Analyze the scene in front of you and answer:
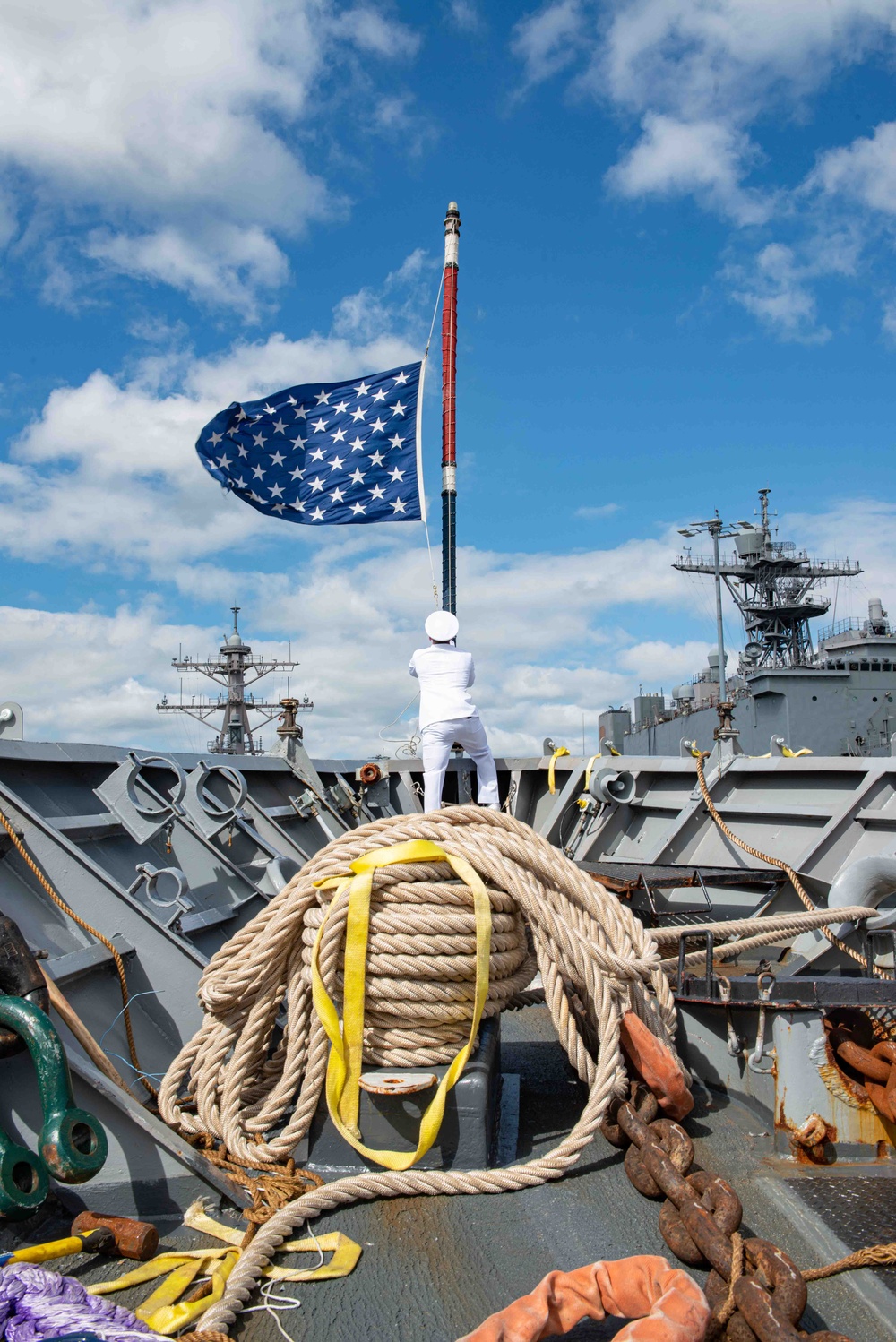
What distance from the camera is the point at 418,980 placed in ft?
8.22

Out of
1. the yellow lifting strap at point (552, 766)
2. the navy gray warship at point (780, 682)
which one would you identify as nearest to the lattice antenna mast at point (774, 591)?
the navy gray warship at point (780, 682)

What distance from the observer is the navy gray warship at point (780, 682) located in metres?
23.8

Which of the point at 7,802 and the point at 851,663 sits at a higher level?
the point at 851,663

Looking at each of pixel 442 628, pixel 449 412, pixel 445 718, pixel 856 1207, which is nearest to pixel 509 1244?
pixel 856 1207

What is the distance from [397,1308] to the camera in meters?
1.84

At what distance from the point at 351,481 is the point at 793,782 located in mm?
4243

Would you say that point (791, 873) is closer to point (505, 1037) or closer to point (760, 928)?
point (760, 928)

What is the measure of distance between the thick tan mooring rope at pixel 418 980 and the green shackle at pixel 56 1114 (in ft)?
1.91

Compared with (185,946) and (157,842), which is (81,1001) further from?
(157,842)

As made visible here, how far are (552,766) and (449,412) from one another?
3.10 meters

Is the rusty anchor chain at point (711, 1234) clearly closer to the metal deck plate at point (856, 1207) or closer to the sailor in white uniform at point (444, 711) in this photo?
the metal deck plate at point (856, 1207)

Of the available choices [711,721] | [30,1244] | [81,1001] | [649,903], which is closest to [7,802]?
[81,1001]

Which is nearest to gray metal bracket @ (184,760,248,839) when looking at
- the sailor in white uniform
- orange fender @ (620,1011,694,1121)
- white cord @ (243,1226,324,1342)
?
the sailor in white uniform

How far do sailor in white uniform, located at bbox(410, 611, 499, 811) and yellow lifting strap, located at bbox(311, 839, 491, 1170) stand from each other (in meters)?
2.37
